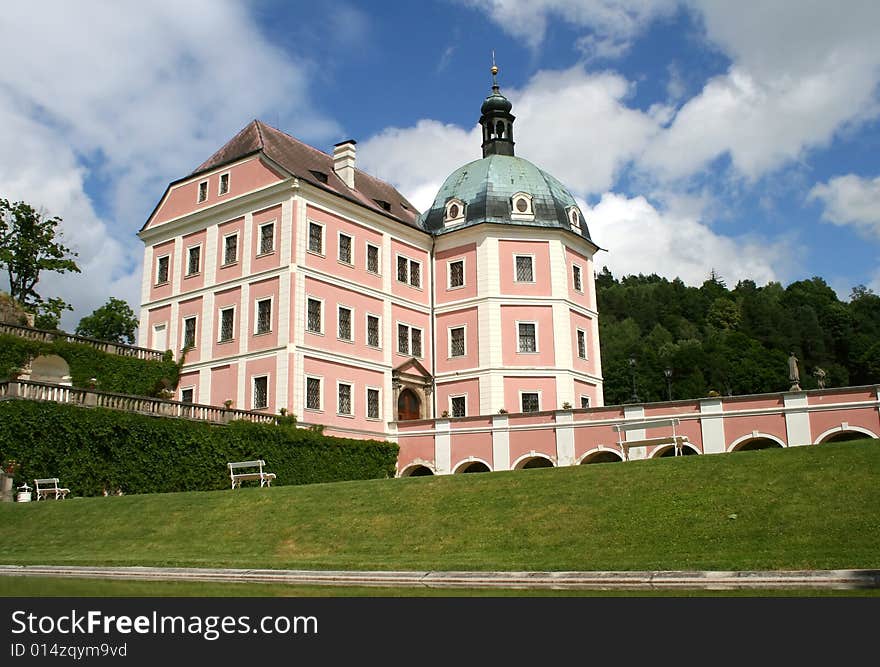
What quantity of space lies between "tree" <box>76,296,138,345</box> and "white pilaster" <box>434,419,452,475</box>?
28.3 meters

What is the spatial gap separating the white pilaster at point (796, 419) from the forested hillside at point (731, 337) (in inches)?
1593

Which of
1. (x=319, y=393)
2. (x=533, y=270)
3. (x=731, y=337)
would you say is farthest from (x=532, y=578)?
(x=731, y=337)

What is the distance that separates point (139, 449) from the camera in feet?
91.8

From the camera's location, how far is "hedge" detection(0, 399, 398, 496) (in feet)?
83.9

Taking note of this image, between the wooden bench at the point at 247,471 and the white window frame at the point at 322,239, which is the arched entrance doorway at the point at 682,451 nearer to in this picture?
the wooden bench at the point at 247,471

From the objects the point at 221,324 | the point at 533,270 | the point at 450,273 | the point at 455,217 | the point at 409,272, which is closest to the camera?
the point at 221,324

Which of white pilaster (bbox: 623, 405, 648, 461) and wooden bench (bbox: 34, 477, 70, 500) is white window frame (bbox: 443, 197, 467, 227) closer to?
white pilaster (bbox: 623, 405, 648, 461)

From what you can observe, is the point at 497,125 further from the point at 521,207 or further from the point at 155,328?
the point at 155,328

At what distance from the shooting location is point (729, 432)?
32.1 metres

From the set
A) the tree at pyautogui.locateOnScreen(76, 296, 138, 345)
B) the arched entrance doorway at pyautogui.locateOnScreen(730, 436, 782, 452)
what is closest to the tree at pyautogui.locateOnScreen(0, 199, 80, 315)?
the tree at pyautogui.locateOnScreen(76, 296, 138, 345)

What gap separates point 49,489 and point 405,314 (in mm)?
20522
